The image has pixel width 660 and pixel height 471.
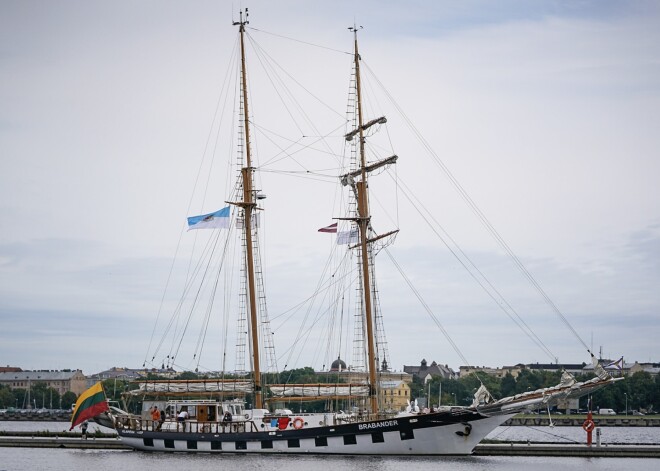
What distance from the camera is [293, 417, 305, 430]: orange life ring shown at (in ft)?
242

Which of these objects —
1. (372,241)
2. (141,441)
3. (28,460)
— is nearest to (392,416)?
(372,241)

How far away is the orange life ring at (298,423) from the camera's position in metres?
73.8

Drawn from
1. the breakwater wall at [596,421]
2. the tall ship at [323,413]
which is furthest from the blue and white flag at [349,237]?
the breakwater wall at [596,421]

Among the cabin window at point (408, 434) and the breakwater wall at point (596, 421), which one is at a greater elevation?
the cabin window at point (408, 434)

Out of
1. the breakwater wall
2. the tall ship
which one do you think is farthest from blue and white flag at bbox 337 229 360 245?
the breakwater wall

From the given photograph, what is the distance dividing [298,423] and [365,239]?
1500 centimetres

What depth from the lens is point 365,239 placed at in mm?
80562

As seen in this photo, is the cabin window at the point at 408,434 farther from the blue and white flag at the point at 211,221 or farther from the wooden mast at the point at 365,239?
the blue and white flag at the point at 211,221

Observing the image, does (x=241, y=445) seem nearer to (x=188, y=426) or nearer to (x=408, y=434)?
(x=188, y=426)

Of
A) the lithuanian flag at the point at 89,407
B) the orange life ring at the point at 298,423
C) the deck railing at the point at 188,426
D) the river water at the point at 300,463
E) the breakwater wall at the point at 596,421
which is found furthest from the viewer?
the breakwater wall at the point at 596,421

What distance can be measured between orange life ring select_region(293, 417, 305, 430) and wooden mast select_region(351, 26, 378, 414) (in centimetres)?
585

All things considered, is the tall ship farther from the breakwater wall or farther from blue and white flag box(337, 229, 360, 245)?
the breakwater wall

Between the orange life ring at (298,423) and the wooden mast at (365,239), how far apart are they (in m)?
5.85

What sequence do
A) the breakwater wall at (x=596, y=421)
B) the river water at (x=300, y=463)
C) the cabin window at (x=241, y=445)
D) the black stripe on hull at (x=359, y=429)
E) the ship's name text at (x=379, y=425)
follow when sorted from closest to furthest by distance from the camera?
the river water at (x=300, y=463)
the black stripe on hull at (x=359, y=429)
the ship's name text at (x=379, y=425)
the cabin window at (x=241, y=445)
the breakwater wall at (x=596, y=421)
